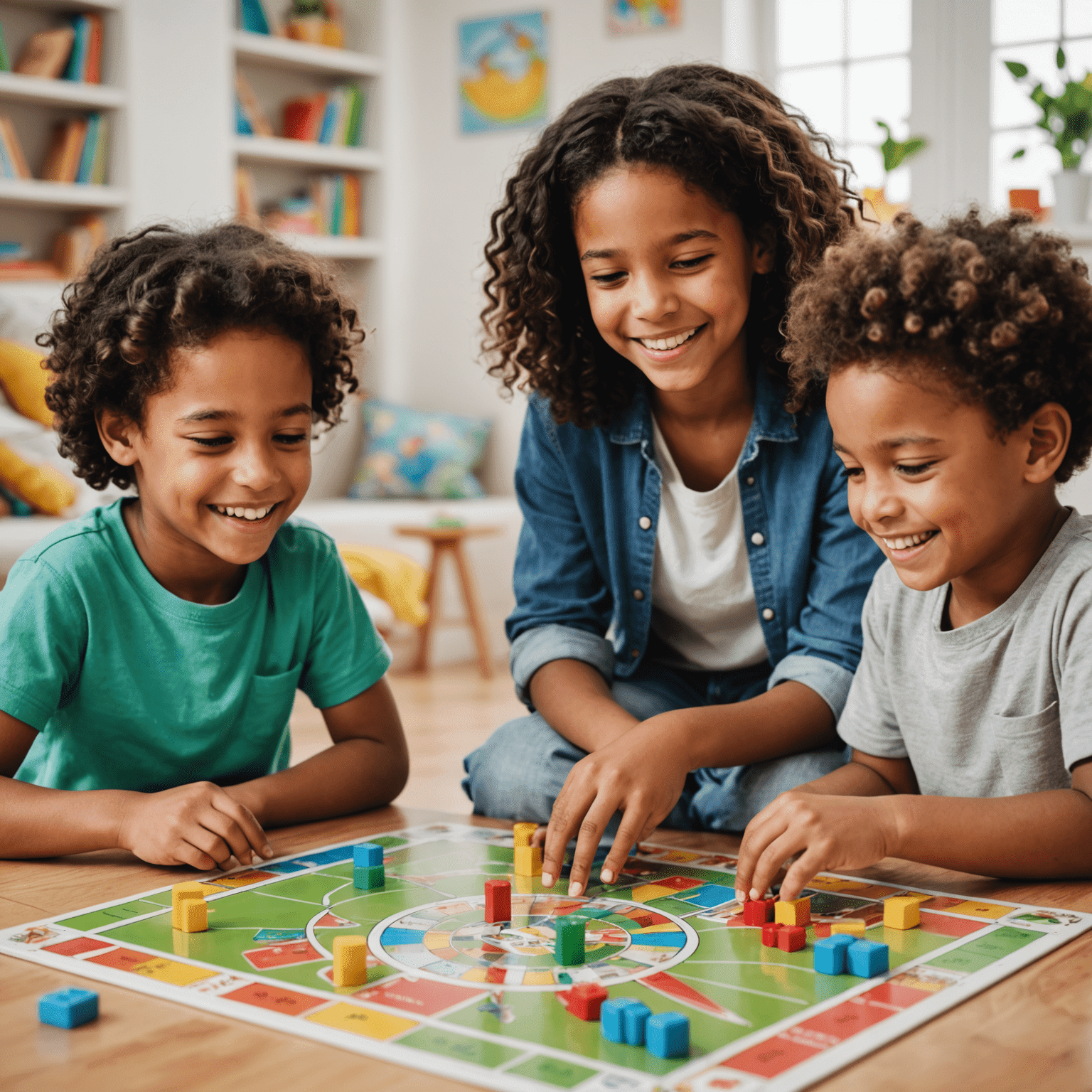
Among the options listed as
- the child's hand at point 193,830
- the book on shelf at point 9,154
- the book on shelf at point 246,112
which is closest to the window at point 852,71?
the book on shelf at point 246,112

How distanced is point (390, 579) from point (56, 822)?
2.67m

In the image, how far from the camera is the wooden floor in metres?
2.46

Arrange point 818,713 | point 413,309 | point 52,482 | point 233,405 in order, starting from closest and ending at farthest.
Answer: point 233,405 < point 818,713 < point 52,482 < point 413,309

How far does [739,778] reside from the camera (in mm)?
1415

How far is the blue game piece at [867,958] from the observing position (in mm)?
872

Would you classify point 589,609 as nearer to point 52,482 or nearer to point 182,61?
point 52,482

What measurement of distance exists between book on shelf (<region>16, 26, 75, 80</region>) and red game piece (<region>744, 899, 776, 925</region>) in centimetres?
402

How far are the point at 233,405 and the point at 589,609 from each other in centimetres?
51

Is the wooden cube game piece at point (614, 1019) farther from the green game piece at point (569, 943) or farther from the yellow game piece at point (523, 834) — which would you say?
→ the yellow game piece at point (523, 834)

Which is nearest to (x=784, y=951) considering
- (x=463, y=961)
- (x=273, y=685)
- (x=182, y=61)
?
(x=463, y=961)

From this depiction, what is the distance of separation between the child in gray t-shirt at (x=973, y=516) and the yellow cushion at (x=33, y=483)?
2.58 m

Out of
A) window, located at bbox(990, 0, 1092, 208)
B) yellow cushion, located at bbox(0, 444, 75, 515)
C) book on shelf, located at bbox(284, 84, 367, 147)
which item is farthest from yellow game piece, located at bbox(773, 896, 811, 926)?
book on shelf, located at bbox(284, 84, 367, 147)

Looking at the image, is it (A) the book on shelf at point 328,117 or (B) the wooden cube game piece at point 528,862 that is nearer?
(B) the wooden cube game piece at point 528,862

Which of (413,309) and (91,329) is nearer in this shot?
(91,329)
